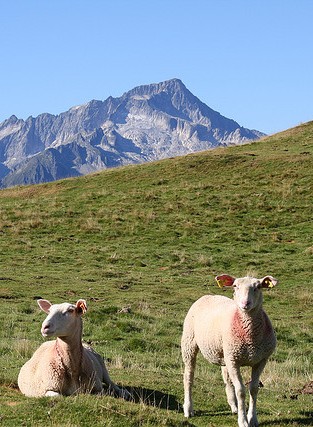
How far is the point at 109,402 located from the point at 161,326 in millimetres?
Answer: 10594

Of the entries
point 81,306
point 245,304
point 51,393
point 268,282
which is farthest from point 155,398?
point 268,282

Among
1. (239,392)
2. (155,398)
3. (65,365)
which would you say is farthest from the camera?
(155,398)

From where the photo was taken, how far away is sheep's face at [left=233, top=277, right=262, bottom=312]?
31.9ft

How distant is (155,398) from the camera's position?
11.9 metres

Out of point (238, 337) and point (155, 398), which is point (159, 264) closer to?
point (155, 398)

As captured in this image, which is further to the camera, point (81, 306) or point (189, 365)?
point (189, 365)

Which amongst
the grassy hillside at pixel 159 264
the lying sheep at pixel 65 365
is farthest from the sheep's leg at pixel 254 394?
the lying sheep at pixel 65 365

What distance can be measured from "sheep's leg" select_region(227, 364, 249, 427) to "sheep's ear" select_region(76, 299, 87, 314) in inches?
103

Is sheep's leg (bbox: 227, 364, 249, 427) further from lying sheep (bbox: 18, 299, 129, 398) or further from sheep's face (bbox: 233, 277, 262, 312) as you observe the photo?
lying sheep (bbox: 18, 299, 129, 398)

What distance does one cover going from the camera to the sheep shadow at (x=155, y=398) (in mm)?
11484

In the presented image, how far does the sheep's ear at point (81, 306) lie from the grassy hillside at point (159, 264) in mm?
1644

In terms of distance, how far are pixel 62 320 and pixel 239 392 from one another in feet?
10.3

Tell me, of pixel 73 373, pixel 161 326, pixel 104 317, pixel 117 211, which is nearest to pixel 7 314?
pixel 104 317

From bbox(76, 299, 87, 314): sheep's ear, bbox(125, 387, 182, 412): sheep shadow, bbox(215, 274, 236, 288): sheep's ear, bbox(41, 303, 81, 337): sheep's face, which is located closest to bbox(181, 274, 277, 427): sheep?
bbox(215, 274, 236, 288): sheep's ear
